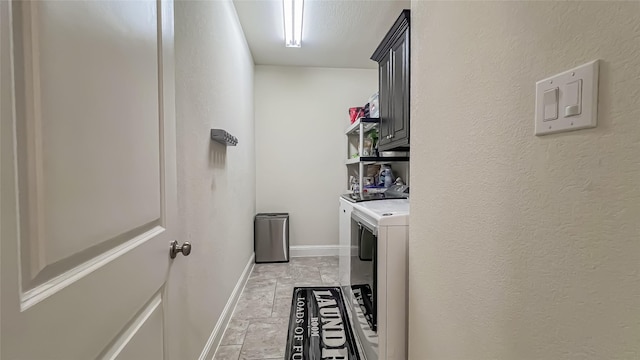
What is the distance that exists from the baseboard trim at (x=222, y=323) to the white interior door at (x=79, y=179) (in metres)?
1.05

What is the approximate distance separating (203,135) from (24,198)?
135cm

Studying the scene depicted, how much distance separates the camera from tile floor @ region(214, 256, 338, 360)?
193 centimetres

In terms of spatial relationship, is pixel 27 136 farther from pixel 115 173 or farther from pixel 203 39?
pixel 203 39

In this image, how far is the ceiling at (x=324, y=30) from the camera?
2578 mm

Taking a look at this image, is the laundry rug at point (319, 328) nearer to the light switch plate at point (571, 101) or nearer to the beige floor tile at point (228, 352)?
the beige floor tile at point (228, 352)

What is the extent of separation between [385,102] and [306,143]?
6.22 feet

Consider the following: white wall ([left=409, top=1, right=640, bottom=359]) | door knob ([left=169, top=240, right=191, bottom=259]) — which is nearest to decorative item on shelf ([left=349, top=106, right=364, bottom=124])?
white wall ([left=409, top=1, right=640, bottom=359])

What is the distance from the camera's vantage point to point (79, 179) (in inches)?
20.8

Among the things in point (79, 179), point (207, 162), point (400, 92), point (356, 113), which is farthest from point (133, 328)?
point (356, 113)

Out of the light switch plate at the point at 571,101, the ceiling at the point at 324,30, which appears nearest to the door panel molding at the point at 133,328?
the light switch plate at the point at 571,101

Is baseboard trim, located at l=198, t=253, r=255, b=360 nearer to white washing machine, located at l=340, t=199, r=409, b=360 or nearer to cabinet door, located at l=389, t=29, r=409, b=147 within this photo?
white washing machine, located at l=340, t=199, r=409, b=360

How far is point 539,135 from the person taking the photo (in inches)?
25.2

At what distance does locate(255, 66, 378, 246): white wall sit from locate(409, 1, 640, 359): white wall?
294 cm

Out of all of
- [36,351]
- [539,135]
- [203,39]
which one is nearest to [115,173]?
[36,351]
